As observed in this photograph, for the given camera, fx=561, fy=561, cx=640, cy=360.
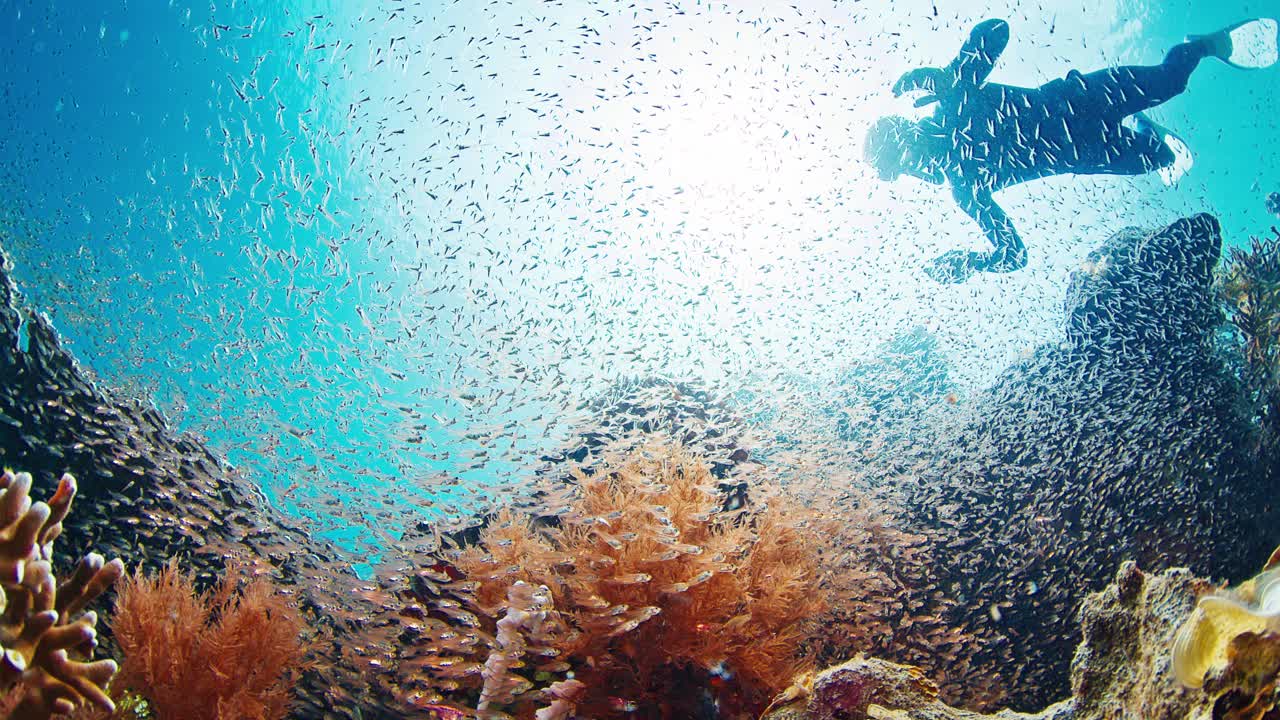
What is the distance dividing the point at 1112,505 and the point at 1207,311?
12.9ft

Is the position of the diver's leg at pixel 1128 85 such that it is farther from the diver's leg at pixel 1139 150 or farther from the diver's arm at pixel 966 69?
the diver's arm at pixel 966 69

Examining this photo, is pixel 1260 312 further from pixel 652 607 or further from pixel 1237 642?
pixel 652 607

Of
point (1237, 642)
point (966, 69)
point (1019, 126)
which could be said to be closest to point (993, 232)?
point (1019, 126)

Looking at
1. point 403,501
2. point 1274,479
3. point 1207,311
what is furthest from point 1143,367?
point 403,501

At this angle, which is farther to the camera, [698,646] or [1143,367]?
[1143,367]

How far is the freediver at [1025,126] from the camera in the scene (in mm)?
9320

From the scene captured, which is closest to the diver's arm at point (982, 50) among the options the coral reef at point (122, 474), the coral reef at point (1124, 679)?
the coral reef at point (1124, 679)

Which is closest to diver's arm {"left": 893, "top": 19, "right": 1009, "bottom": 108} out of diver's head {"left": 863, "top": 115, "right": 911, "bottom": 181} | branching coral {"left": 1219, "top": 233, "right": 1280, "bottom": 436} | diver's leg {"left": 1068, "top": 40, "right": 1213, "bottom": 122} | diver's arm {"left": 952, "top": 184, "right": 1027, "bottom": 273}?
diver's head {"left": 863, "top": 115, "right": 911, "bottom": 181}

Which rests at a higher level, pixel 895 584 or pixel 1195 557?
pixel 895 584

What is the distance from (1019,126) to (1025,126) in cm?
9

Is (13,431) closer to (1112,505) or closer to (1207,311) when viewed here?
(1112,505)

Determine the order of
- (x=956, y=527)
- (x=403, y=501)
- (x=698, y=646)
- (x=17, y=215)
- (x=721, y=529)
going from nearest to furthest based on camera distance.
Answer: (x=698, y=646) < (x=721, y=529) < (x=403, y=501) < (x=956, y=527) < (x=17, y=215)

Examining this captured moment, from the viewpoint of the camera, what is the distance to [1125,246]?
→ 10039 millimetres

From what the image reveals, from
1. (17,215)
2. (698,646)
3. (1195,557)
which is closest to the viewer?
(698,646)
